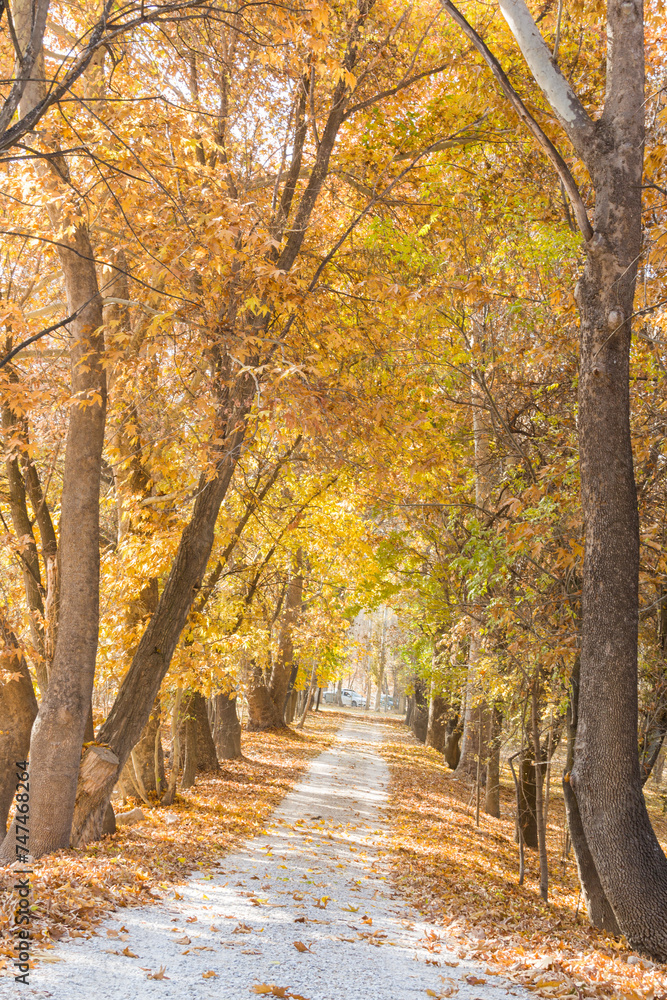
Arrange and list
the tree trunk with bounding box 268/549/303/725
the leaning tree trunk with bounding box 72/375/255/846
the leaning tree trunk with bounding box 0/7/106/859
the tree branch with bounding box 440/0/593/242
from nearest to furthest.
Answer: the tree branch with bounding box 440/0/593/242, the leaning tree trunk with bounding box 0/7/106/859, the leaning tree trunk with bounding box 72/375/255/846, the tree trunk with bounding box 268/549/303/725

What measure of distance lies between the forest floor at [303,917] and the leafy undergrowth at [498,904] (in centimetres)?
3

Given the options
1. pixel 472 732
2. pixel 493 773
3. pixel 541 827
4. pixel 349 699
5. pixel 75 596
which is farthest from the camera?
pixel 349 699

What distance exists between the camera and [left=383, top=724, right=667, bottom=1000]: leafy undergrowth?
4.54 m

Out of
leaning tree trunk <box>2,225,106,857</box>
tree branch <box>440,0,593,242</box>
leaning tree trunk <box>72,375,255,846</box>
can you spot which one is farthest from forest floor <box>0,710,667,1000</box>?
tree branch <box>440,0,593,242</box>

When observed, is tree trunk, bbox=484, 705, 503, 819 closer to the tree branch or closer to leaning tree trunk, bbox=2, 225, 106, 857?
leaning tree trunk, bbox=2, 225, 106, 857

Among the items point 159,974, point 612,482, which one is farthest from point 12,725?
point 612,482

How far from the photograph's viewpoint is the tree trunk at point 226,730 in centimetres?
1719

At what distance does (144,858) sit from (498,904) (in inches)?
154

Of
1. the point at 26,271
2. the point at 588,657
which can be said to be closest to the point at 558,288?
the point at 588,657

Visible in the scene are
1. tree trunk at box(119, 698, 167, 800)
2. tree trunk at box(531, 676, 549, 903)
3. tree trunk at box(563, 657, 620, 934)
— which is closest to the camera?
tree trunk at box(563, 657, 620, 934)

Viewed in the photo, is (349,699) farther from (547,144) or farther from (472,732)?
(547,144)

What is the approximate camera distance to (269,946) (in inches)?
202

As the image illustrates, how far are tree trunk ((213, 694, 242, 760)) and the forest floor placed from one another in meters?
4.63

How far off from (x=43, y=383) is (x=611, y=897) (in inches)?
312
